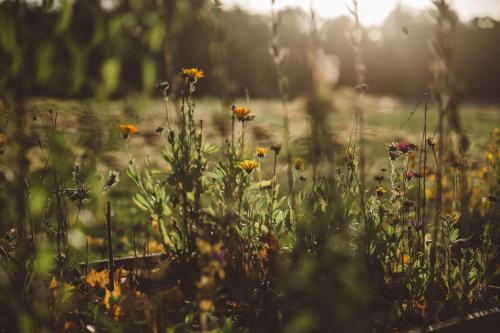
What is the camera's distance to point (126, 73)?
0.79 metres

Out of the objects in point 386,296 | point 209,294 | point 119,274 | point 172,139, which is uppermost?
point 172,139

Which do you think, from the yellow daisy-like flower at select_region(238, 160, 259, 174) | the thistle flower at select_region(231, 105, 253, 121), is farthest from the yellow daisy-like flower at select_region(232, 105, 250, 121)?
the yellow daisy-like flower at select_region(238, 160, 259, 174)

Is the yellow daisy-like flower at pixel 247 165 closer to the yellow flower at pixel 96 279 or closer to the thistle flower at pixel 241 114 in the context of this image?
the thistle flower at pixel 241 114

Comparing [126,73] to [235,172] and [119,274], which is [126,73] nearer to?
[235,172]

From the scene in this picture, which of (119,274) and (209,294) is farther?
(119,274)

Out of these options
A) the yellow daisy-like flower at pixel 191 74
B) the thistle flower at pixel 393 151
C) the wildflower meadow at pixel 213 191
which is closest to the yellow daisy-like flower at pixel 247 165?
the wildflower meadow at pixel 213 191

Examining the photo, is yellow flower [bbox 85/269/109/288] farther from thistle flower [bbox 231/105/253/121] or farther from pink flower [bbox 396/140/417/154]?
pink flower [bbox 396/140/417/154]

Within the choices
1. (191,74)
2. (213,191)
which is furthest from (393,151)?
(191,74)

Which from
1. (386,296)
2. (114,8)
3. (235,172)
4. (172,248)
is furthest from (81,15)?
(386,296)

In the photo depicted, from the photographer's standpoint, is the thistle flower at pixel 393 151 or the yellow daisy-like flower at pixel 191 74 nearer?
the yellow daisy-like flower at pixel 191 74

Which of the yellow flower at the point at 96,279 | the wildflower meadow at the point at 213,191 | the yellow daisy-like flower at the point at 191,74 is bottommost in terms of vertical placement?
the yellow flower at the point at 96,279

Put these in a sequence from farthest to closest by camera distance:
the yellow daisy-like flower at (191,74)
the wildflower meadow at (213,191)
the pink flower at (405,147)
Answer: the pink flower at (405,147)
the yellow daisy-like flower at (191,74)
the wildflower meadow at (213,191)

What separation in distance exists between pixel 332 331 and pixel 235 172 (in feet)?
2.83

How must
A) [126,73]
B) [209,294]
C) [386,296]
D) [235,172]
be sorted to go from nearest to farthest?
[126,73]
[209,294]
[235,172]
[386,296]
